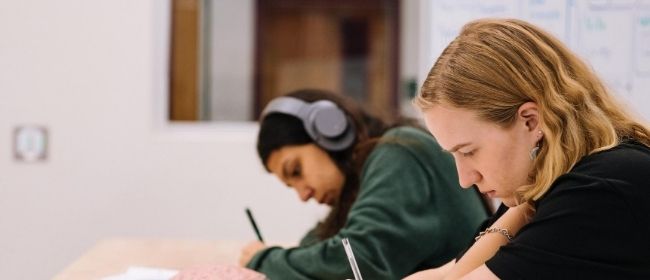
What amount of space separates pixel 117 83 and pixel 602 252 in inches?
86.0

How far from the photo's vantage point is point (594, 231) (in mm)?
991

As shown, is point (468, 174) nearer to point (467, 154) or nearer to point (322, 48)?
point (467, 154)

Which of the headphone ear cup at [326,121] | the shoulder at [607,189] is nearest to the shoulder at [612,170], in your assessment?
the shoulder at [607,189]

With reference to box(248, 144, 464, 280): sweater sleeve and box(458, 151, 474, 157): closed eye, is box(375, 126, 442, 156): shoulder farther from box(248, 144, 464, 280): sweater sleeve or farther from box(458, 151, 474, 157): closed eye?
box(458, 151, 474, 157): closed eye

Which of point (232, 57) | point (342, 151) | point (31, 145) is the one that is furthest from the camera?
point (232, 57)

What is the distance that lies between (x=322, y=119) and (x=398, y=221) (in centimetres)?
30

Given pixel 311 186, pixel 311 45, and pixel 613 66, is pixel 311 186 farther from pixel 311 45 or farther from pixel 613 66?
pixel 311 45

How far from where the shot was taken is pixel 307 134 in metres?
1.80

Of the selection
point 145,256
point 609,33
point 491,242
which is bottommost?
point 145,256

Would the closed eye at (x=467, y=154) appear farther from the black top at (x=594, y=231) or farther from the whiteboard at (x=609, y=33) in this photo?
the whiteboard at (x=609, y=33)

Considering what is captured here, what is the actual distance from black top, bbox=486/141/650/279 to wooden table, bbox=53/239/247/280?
1.05 metres

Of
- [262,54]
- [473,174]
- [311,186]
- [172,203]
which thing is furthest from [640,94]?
[262,54]

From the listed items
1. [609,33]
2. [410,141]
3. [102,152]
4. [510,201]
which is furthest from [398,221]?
[102,152]

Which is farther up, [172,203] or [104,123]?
[104,123]
